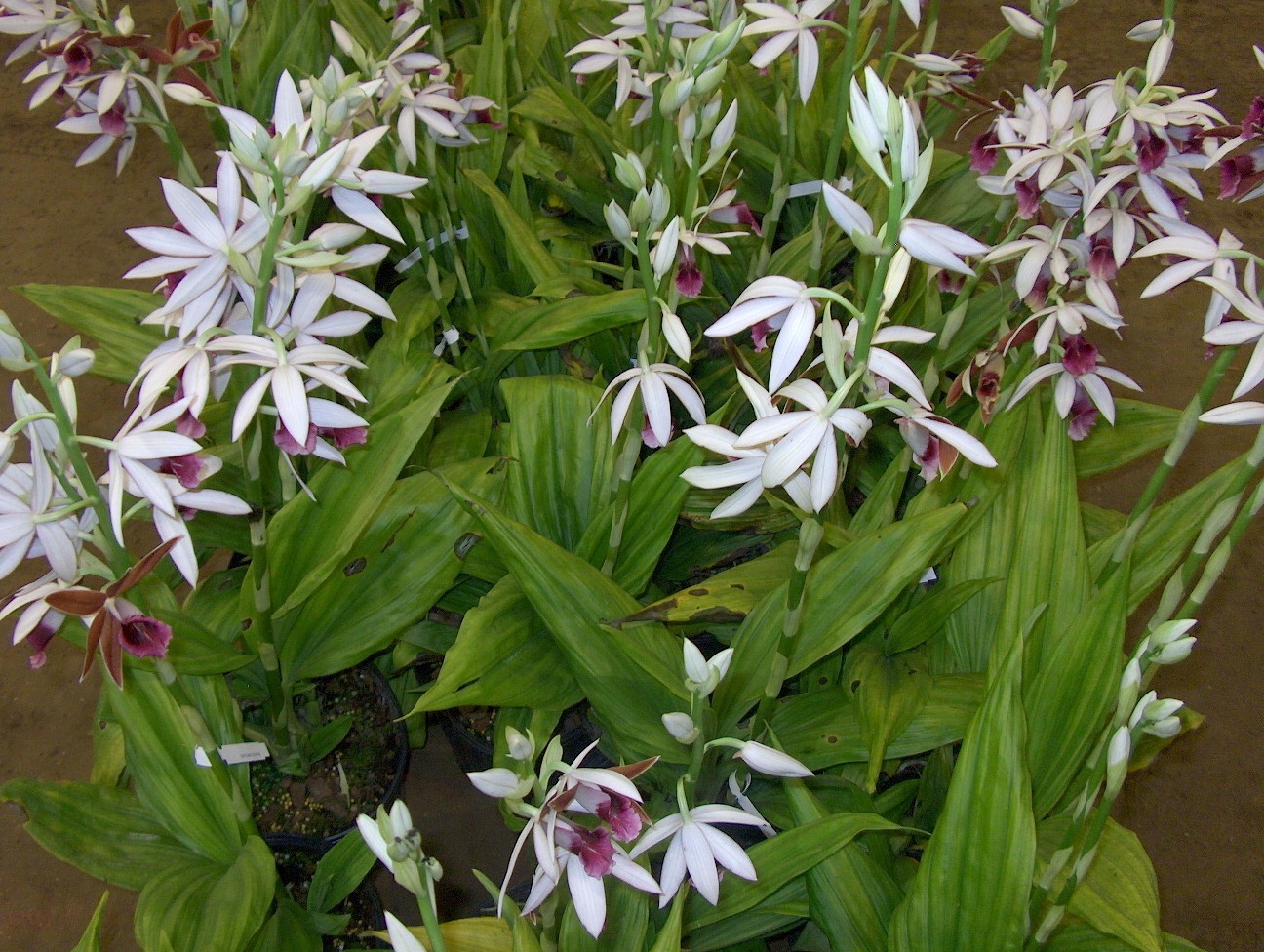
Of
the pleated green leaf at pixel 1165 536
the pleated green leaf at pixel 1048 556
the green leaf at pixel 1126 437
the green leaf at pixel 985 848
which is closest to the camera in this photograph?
the green leaf at pixel 985 848

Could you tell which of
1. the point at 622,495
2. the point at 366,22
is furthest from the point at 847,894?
the point at 366,22

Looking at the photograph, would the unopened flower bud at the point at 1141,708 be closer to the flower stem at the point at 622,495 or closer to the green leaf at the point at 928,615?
the green leaf at the point at 928,615

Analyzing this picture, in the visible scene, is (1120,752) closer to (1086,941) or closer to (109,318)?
(1086,941)

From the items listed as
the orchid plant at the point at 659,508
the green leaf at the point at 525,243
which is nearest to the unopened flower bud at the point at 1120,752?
the orchid plant at the point at 659,508

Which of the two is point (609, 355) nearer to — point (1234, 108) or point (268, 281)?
point (268, 281)

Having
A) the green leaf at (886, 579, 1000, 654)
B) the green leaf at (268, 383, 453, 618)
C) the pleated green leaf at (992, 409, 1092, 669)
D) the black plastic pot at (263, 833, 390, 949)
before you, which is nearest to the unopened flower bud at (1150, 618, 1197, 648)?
the pleated green leaf at (992, 409, 1092, 669)

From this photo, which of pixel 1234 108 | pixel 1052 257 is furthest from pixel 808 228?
pixel 1234 108
